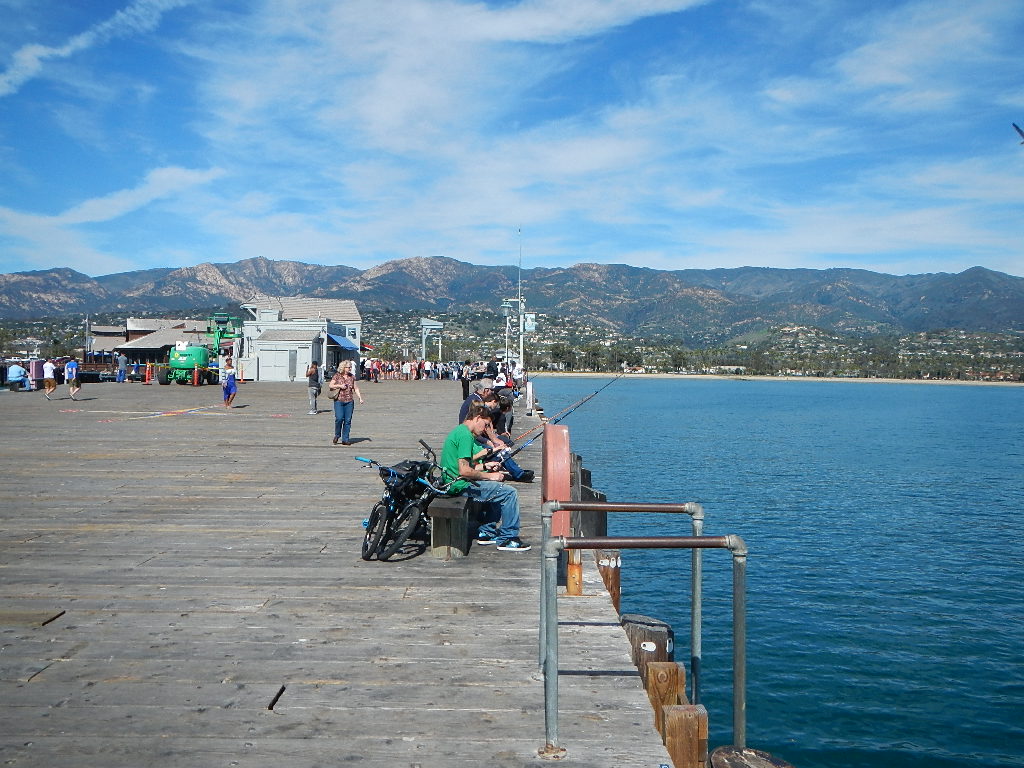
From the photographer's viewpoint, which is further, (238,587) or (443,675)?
(238,587)

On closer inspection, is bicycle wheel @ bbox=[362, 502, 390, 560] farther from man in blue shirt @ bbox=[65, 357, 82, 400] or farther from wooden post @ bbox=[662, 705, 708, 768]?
man in blue shirt @ bbox=[65, 357, 82, 400]

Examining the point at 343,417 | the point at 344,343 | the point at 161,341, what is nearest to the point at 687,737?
the point at 343,417

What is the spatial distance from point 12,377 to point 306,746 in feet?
127

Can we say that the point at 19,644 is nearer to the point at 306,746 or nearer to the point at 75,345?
the point at 306,746

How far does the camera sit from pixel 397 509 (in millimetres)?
8117

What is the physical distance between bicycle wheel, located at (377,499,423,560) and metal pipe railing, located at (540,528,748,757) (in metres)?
3.63

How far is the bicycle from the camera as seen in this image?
7.98 meters

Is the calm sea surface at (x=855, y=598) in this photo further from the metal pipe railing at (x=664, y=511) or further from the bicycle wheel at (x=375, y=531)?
the bicycle wheel at (x=375, y=531)

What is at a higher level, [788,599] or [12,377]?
[12,377]

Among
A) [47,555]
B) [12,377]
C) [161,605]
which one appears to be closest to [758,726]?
[161,605]

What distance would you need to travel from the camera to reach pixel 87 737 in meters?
4.38

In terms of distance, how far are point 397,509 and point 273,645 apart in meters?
2.50

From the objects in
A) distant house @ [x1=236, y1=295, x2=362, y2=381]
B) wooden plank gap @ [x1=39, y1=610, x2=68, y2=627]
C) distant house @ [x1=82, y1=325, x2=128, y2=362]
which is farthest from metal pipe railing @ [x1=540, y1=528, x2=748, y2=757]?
distant house @ [x1=82, y1=325, x2=128, y2=362]

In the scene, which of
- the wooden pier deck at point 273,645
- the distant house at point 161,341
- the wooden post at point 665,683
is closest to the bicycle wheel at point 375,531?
the wooden pier deck at point 273,645
